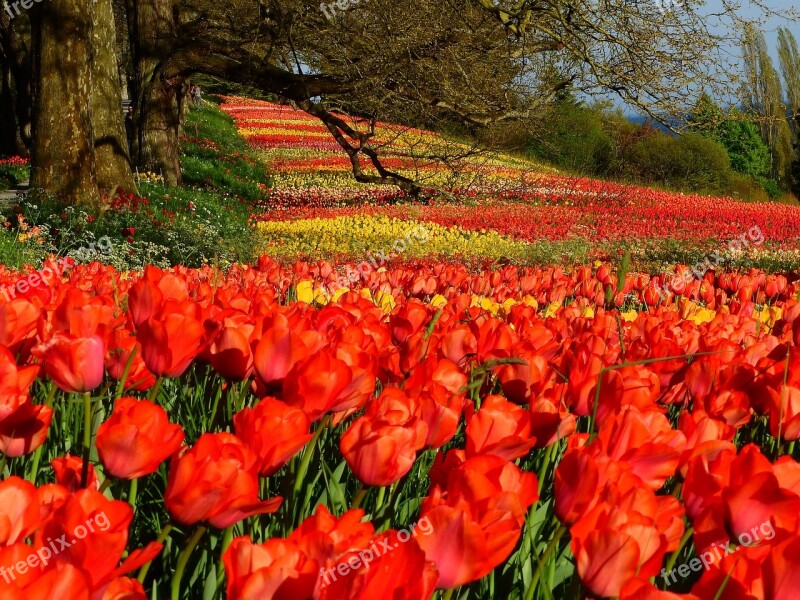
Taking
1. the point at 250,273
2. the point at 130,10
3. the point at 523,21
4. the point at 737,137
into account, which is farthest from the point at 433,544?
the point at 737,137

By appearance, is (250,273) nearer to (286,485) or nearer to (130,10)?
(286,485)

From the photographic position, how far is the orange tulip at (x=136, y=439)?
98 centimetres

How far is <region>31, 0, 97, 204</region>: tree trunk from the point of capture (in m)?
10.2

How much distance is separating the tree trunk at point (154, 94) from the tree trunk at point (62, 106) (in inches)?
209

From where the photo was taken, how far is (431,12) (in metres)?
12.2

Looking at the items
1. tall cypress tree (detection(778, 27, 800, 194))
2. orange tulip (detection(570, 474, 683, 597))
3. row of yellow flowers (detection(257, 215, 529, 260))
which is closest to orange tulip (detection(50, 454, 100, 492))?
orange tulip (detection(570, 474, 683, 597))

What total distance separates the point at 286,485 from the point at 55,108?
403 inches

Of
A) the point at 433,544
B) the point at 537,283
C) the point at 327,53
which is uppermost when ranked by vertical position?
the point at 327,53

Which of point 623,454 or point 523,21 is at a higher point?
point 523,21

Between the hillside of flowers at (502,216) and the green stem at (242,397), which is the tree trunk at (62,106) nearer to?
the hillside of flowers at (502,216)

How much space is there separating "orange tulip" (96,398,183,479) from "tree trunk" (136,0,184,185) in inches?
606

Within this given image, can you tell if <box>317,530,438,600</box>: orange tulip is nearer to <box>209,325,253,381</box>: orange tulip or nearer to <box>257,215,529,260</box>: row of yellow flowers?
<box>209,325,253,381</box>: orange tulip

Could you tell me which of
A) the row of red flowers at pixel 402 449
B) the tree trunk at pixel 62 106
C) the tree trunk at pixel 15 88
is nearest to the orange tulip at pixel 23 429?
the row of red flowers at pixel 402 449

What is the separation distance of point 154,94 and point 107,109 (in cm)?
334
